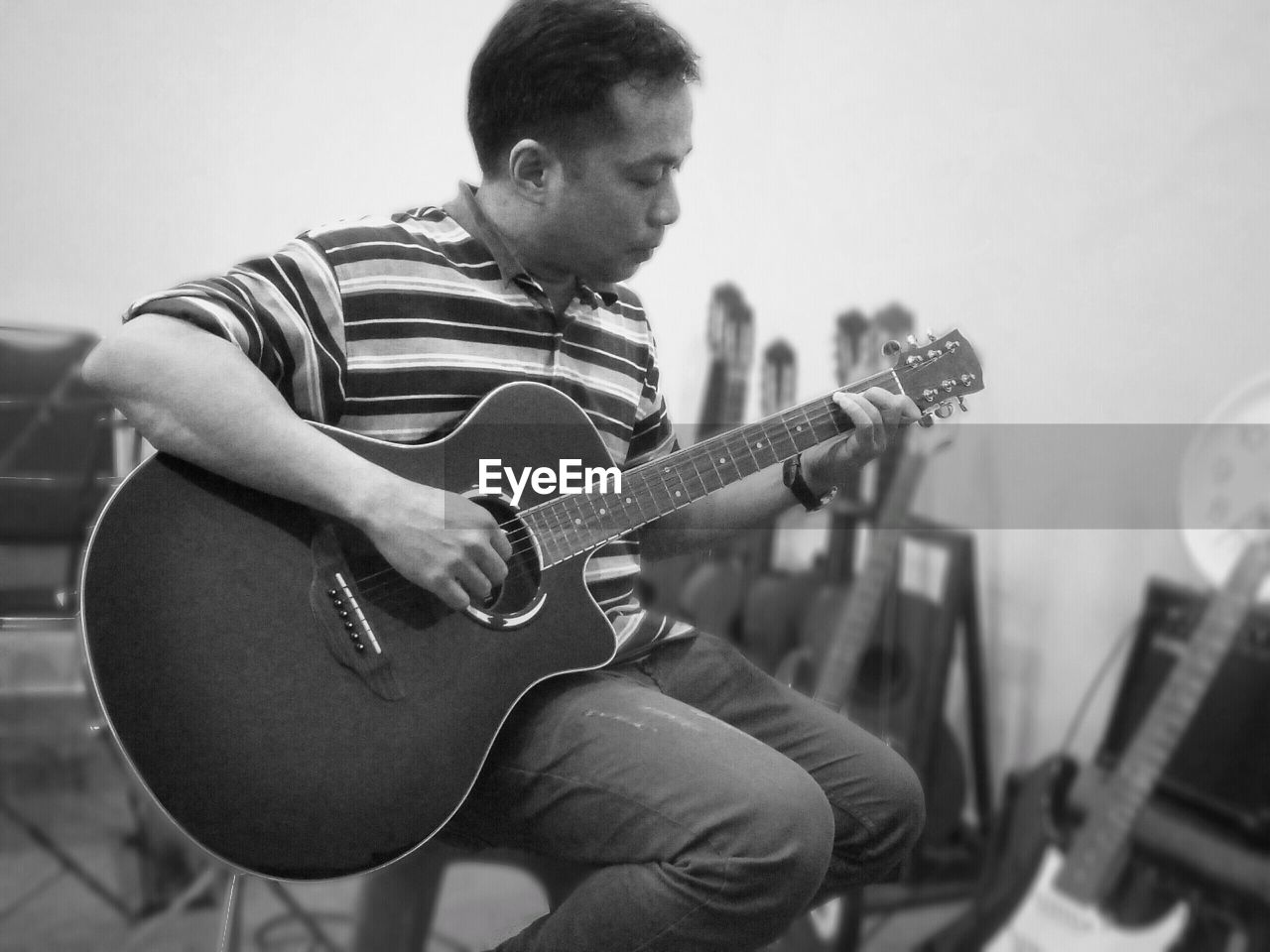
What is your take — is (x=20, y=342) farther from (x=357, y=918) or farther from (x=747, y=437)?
(x=747, y=437)

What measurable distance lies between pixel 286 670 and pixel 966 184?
1.78 meters

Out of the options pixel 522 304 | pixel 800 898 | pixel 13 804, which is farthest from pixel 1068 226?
pixel 13 804

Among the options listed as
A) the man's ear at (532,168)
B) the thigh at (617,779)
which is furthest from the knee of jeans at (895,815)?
the man's ear at (532,168)

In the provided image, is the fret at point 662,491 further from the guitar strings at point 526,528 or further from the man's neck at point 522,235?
the man's neck at point 522,235

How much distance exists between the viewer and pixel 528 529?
1.11m

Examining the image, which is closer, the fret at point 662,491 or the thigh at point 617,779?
the thigh at point 617,779

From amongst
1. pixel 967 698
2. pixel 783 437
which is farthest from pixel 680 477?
pixel 967 698

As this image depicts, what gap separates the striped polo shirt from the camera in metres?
1.07

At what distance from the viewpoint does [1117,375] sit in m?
2.03

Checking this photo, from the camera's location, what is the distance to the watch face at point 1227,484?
163 cm

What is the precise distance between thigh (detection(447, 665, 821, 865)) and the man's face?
48 cm

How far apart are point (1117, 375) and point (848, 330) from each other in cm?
61

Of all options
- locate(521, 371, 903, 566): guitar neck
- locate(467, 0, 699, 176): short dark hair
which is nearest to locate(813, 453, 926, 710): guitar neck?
locate(521, 371, 903, 566): guitar neck

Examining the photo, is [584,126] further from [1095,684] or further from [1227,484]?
[1095,684]
